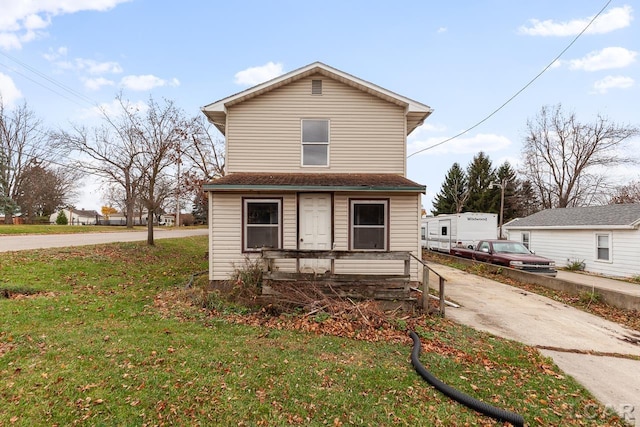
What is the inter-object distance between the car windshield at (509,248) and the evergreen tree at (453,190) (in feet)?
111

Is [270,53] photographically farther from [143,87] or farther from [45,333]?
[45,333]

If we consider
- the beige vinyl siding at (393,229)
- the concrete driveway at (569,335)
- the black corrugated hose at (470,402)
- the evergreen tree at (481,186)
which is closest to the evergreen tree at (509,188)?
the evergreen tree at (481,186)

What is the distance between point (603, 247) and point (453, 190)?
110 feet

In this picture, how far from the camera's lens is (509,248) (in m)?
15.4

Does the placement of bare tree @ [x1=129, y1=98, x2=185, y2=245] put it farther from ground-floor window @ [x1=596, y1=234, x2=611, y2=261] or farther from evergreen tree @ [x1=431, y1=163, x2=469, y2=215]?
evergreen tree @ [x1=431, y1=163, x2=469, y2=215]

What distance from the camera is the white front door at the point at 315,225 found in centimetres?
953

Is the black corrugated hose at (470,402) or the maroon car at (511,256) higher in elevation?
the maroon car at (511,256)

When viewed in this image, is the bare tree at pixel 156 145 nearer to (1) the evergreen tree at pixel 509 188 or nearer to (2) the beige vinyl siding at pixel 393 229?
(2) the beige vinyl siding at pixel 393 229

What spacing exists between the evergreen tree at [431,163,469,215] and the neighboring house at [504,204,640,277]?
26.8m

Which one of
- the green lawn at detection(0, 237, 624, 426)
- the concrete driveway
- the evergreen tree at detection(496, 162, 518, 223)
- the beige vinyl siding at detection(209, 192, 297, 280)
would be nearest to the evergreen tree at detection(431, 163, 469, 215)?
the evergreen tree at detection(496, 162, 518, 223)

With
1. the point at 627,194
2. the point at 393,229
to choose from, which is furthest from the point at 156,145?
the point at 627,194

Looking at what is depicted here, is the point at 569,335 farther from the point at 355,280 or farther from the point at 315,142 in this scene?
the point at 315,142

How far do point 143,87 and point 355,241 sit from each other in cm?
1640

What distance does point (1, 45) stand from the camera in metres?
15.7
